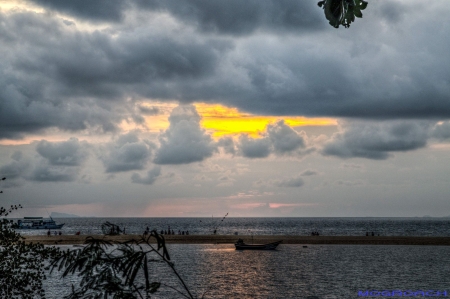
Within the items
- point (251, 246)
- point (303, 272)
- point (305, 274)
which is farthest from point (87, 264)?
point (251, 246)

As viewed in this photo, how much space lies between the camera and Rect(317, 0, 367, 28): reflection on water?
4.48 m

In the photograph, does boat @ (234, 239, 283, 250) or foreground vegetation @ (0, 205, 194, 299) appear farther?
boat @ (234, 239, 283, 250)

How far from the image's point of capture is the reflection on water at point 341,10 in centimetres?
448

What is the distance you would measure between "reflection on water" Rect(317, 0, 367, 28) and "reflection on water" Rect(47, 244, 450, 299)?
42595mm

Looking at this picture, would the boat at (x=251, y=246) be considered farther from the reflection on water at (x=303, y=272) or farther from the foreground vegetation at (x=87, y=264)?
the foreground vegetation at (x=87, y=264)

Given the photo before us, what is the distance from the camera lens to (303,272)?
2382 inches

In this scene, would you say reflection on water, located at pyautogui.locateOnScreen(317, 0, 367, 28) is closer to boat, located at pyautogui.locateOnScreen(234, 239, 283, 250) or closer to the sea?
the sea

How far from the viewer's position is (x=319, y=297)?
4425 centimetres

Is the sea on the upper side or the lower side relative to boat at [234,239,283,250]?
lower

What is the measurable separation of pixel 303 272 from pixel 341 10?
2323 inches

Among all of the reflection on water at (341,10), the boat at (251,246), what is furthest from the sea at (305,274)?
the reflection on water at (341,10)

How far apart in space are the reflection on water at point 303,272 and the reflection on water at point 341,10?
140 feet

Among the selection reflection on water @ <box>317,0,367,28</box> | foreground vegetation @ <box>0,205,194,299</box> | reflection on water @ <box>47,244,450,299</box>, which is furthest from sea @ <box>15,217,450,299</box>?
reflection on water @ <box>317,0,367,28</box>

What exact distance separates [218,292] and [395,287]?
18.7 metres
